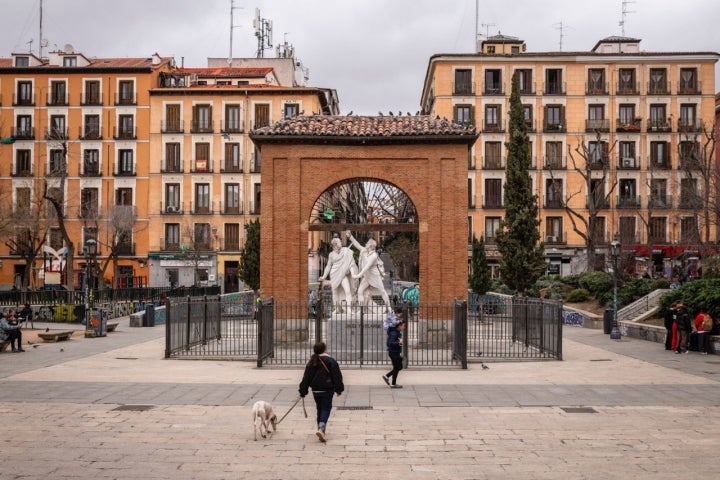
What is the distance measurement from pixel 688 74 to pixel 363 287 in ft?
139

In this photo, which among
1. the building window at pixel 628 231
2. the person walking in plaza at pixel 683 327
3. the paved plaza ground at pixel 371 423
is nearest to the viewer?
the paved plaza ground at pixel 371 423

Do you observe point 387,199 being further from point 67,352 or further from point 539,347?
point 67,352

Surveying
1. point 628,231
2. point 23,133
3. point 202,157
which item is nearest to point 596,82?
point 628,231

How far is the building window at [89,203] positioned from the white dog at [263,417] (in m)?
44.3

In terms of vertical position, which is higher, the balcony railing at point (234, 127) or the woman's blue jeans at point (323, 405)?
the balcony railing at point (234, 127)

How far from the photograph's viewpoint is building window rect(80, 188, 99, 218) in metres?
52.1

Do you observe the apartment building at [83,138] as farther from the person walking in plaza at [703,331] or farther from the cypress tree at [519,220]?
the person walking in plaza at [703,331]

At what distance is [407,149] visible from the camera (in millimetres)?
22609

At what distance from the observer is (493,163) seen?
55031 mm

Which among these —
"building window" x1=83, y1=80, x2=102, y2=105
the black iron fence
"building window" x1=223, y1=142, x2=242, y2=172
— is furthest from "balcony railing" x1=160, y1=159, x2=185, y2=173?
the black iron fence

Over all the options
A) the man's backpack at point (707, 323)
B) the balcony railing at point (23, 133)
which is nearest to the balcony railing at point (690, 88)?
the man's backpack at point (707, 323)

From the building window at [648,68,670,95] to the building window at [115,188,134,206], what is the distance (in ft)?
128

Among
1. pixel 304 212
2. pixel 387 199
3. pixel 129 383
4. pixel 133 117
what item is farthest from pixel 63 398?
pixel 133 117

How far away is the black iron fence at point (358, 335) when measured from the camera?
19.0 metres
